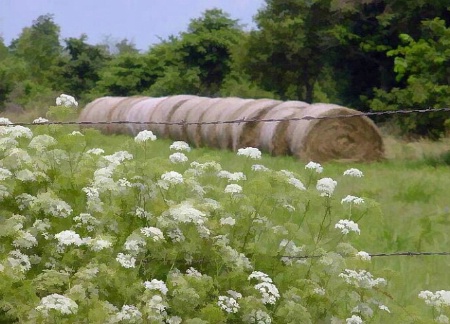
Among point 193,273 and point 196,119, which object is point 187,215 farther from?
point 196,119

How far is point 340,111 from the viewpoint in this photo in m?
14.5

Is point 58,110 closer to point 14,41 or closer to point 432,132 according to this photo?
point 432,132

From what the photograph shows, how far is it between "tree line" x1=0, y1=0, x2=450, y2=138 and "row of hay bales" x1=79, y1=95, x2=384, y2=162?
1673 mm

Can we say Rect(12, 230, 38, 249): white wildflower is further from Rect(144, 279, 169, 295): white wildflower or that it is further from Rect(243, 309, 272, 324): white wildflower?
Rect(243, 309, 272, 324): white wildflower

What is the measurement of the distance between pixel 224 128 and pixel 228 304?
45.8 ft

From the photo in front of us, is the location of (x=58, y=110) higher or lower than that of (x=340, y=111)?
higher

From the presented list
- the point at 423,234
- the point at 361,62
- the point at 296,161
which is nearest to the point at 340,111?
the point at 296,161

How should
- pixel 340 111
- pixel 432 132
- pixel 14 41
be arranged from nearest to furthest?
1. pixel 340 111
2. pixel 432 132
3. pixel 14 41

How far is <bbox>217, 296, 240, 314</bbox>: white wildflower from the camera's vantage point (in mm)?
3752

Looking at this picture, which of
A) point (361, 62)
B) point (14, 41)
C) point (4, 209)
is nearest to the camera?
point (4, 209)

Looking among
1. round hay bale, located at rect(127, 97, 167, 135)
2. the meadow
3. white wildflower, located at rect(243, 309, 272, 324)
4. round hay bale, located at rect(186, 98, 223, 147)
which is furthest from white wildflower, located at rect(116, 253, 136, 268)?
round hay bale, located at rect(127, 97, 167, 135)

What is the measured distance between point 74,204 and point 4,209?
1.17 ft

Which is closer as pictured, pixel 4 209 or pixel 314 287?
pixel 314 287

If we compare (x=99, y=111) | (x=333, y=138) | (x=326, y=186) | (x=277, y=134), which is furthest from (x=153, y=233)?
(x=99, y=111)
